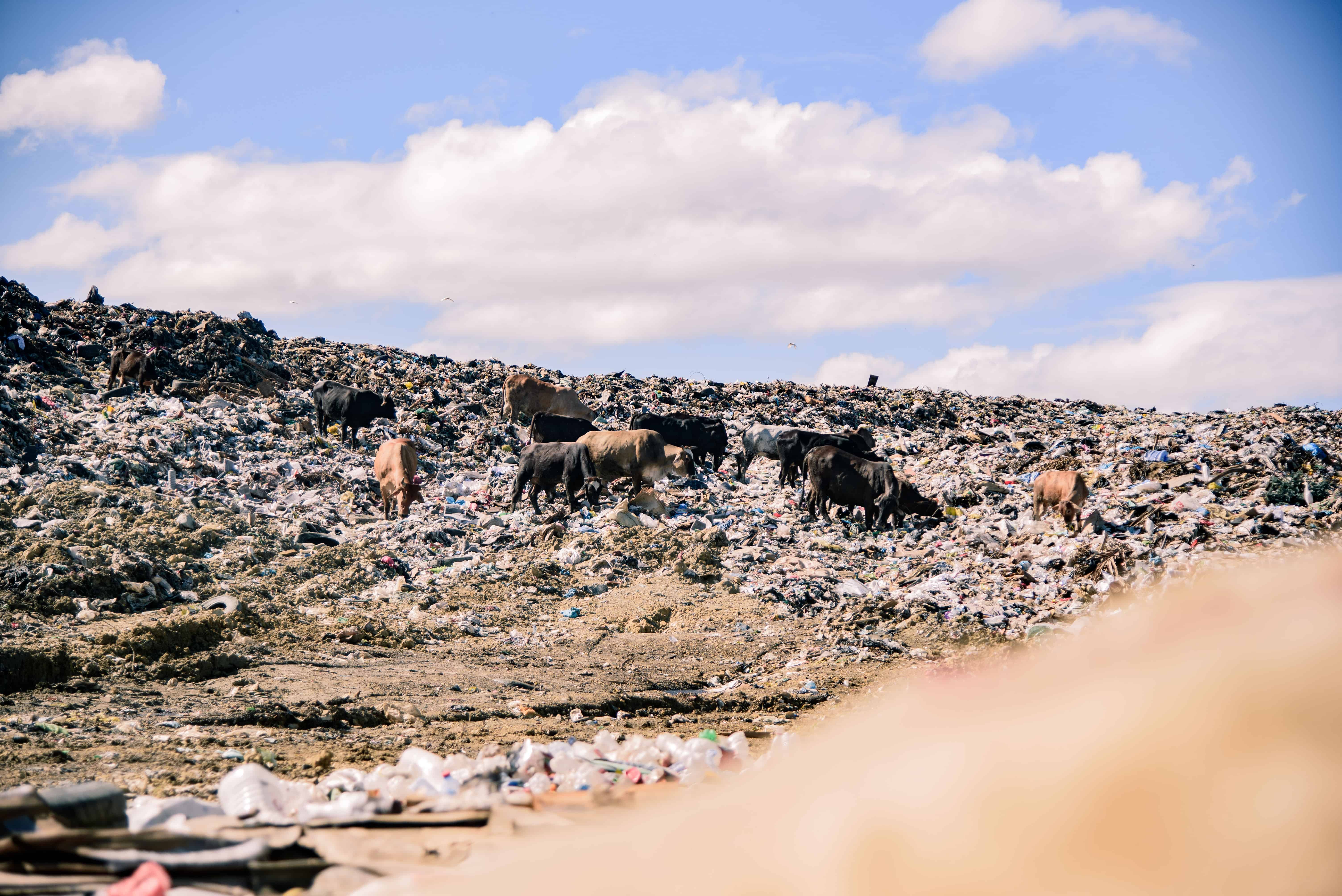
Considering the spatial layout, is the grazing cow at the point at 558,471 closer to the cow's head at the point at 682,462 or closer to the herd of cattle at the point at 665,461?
the herd of cattle at the point at 665,461

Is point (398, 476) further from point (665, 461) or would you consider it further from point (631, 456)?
point (665, 461)

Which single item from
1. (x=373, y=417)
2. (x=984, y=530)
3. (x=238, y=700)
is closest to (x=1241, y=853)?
(x=238, y=700)

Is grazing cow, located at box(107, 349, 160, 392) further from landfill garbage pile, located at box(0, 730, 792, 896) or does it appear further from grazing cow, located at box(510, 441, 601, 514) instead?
landfill garbage pile, located at box(0, 730, 792, 896)

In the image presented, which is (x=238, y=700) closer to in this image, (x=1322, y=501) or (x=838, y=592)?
(x=838, y=592)

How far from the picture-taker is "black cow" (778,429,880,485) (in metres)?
17.4

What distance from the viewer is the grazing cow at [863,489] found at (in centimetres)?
1433

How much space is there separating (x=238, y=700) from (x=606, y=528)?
705 cm

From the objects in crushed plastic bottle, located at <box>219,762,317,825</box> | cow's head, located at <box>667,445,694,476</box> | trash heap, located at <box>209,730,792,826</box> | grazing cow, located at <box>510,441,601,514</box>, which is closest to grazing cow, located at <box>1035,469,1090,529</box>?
cow's head, located at <box>667,445,694,476</box>

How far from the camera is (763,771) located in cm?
412

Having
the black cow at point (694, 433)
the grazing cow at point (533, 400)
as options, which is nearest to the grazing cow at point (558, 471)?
the black cow at point (694, 433)

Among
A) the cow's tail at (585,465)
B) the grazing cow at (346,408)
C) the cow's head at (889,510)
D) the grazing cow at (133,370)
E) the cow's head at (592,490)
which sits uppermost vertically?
the grazing cow at (133,370)

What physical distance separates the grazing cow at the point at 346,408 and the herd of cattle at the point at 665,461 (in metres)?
0.02

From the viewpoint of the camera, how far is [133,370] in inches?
743

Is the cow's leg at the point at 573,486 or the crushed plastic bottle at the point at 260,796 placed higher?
the cow's leg at the point at 573,486
